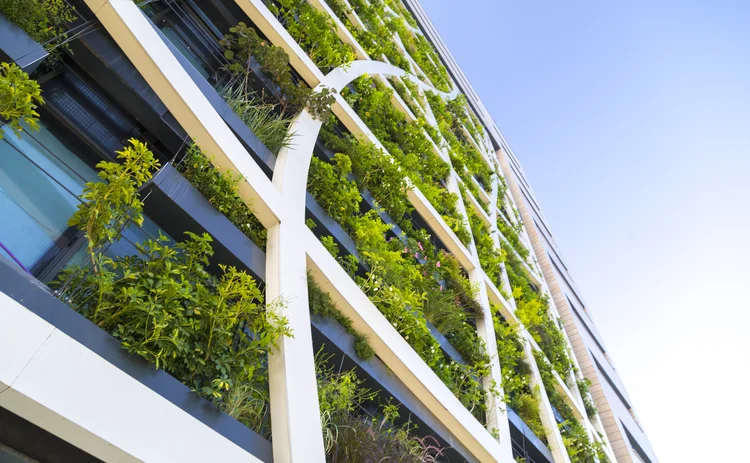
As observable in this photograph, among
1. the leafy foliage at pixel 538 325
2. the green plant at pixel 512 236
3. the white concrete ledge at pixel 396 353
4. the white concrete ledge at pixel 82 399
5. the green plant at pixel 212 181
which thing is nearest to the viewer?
the white concrete ledge at pixel 82 399

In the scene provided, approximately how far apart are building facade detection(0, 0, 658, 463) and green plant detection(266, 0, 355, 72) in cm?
5

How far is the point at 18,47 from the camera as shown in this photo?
3.80m

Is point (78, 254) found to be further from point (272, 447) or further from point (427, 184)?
point (427, 184)

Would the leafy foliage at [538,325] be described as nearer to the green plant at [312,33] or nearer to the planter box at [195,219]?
the green plant at [312,33]

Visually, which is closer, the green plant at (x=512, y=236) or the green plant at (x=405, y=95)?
the green plant at (x=405, y=95)

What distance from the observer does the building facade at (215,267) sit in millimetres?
2938

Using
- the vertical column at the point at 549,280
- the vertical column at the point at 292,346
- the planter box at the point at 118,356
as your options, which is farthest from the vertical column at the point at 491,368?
the vertical column at the point at 549,280

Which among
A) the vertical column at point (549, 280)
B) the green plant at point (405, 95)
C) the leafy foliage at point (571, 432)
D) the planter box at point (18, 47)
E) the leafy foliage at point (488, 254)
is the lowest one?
the vertical column at point (549, 280)

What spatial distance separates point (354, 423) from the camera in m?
4.71

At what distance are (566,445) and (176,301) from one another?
29.4ft

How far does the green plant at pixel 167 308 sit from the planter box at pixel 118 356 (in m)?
0.09

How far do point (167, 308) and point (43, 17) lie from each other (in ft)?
8.82

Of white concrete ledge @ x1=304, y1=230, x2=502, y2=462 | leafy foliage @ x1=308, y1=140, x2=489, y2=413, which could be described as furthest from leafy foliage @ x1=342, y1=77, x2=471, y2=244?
white concrete ledge @ x1=304, y1=230, x2=502, y2=462

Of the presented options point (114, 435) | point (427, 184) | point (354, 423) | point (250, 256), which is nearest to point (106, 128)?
point (250, 256)
